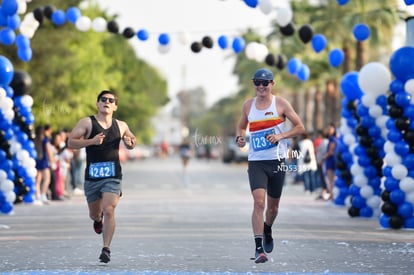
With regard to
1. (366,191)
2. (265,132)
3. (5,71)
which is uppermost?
(5,71)

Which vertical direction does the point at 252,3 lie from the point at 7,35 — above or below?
above

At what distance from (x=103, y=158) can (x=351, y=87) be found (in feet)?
30.1

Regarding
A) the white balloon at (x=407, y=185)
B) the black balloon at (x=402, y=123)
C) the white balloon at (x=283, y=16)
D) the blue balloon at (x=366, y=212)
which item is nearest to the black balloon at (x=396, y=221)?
the white balloon at (x=407, y=185)

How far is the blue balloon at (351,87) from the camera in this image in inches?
722

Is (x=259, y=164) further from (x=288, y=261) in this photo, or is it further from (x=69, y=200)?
(x=69, y=200)

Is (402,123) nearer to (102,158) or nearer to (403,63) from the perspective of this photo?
(403,63)

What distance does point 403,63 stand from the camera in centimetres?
1447

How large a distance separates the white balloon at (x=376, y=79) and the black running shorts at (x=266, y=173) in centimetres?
607

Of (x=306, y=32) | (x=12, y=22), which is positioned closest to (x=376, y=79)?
(x=306, y=32)

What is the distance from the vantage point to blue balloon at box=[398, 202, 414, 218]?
14398 millimetres

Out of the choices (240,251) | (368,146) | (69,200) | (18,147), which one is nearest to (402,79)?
(368,146)

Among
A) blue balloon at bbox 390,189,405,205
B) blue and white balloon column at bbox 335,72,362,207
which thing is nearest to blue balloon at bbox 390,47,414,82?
blue balloon at bbox 390,189,405,205

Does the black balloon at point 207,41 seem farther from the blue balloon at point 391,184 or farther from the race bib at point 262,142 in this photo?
the race bib at point 262,142

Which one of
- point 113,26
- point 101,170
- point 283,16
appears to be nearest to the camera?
point 101,170
